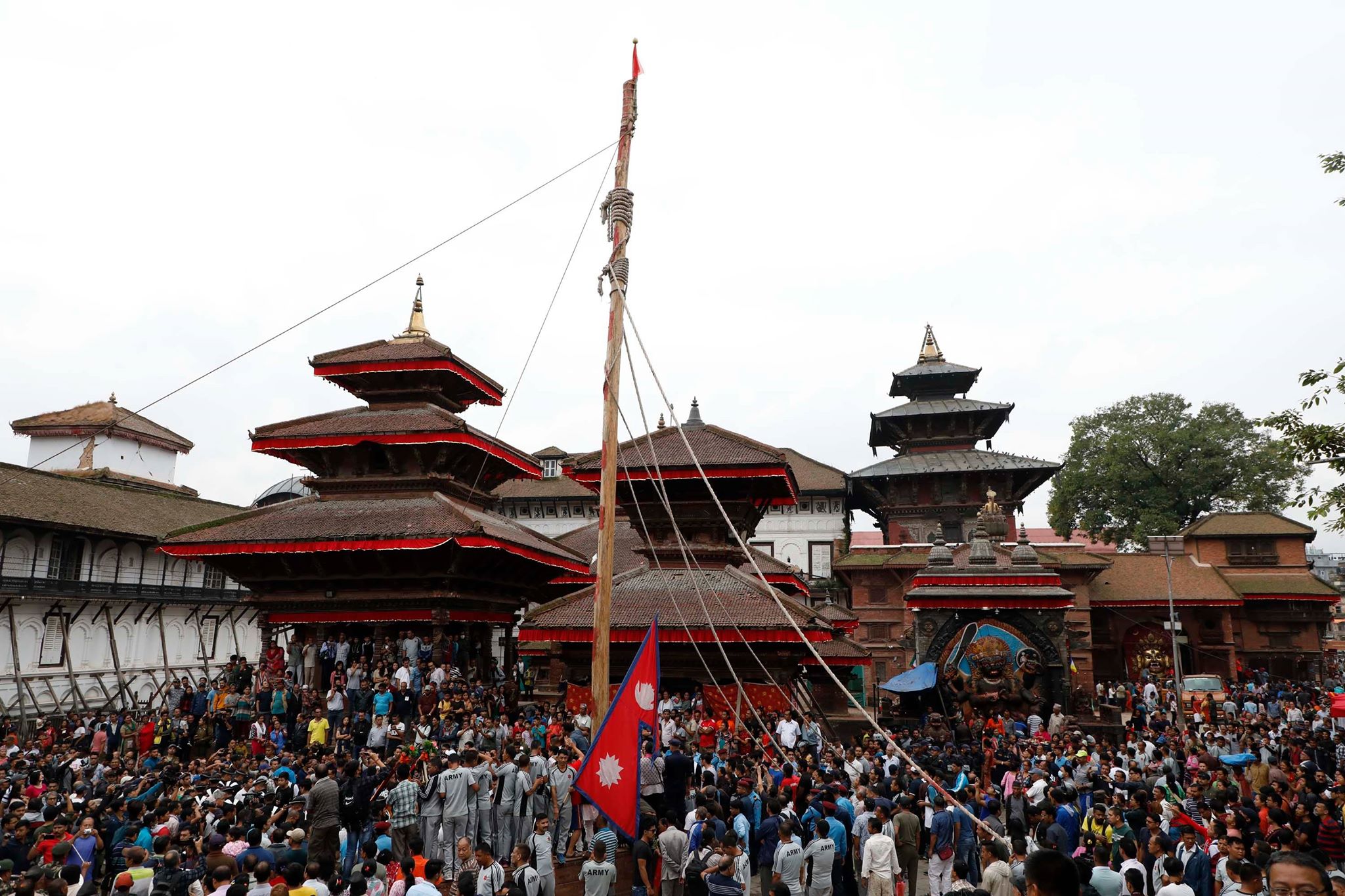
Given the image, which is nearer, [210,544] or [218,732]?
[218,732]

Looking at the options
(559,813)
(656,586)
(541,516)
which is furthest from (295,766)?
(541,516)

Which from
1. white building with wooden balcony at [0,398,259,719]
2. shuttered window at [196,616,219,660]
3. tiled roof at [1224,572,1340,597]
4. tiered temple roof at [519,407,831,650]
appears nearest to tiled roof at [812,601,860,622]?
tiered temple roof at [519,407,831,650]

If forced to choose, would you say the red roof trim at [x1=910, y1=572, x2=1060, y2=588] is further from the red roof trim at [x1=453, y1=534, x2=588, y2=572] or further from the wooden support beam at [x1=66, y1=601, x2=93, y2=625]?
the wooden support beam at [x1=66, y1=601, x2=93, y2=625]

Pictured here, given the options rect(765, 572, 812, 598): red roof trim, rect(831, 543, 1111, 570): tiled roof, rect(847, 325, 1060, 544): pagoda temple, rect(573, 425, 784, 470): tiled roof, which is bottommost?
rect(765, 572, 812, 598): red roof trim

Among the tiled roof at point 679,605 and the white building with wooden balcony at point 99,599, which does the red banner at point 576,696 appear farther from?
the white building with wooden balcony at point 99,599

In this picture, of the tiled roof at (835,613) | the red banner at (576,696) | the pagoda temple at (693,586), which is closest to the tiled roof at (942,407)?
the tiled roof at (835,613)

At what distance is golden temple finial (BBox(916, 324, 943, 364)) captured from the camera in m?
50.3

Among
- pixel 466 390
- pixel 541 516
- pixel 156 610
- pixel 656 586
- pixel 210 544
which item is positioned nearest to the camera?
pixel 656 586

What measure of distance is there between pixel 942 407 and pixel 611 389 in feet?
129

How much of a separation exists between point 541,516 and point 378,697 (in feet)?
128

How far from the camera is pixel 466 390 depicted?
92.5ft

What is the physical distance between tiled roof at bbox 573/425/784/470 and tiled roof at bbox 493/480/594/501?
31.2 metres

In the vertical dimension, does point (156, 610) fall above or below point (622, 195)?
below

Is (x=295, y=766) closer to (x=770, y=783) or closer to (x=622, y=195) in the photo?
(x=770, y=783)
